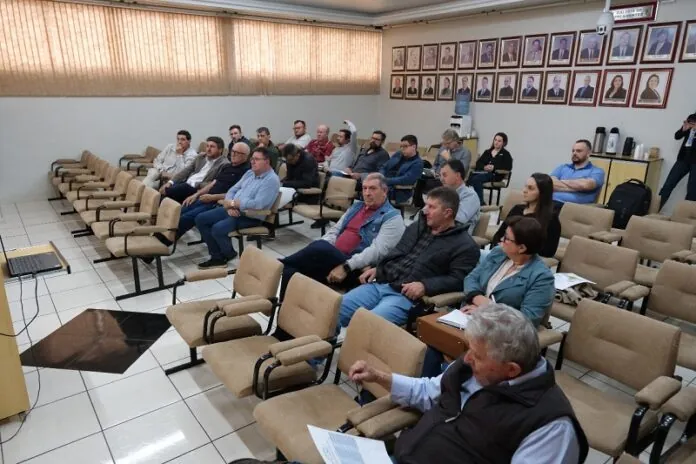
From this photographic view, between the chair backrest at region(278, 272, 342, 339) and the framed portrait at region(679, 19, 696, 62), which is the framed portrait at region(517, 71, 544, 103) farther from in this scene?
the chair backrest at region(278, 272, 342, 339)

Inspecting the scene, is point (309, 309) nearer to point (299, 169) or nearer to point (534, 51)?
point (299, 169)

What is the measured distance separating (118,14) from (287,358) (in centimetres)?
729

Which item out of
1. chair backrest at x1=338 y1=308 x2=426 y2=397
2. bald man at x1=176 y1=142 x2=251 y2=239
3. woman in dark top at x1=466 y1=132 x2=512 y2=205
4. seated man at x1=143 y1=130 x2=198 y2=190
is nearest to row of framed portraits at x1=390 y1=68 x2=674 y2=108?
woman in dark top at x1=466 y1=132 x2=512 y2=205

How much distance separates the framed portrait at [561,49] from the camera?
23.6 ft

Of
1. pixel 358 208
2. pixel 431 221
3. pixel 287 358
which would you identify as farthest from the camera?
pixel 358 208

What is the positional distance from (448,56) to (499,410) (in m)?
8.69

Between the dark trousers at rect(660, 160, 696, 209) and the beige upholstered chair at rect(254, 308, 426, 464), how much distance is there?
19.4 ft

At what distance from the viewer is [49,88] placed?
272 inches

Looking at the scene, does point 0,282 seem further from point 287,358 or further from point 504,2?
point 504,2

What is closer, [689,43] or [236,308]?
[236,308]

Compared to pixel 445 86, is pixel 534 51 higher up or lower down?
higher up

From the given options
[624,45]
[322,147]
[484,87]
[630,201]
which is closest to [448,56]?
[484,87]

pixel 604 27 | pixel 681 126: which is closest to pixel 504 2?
pixel 604 27

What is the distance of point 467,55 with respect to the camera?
866 centimetres
